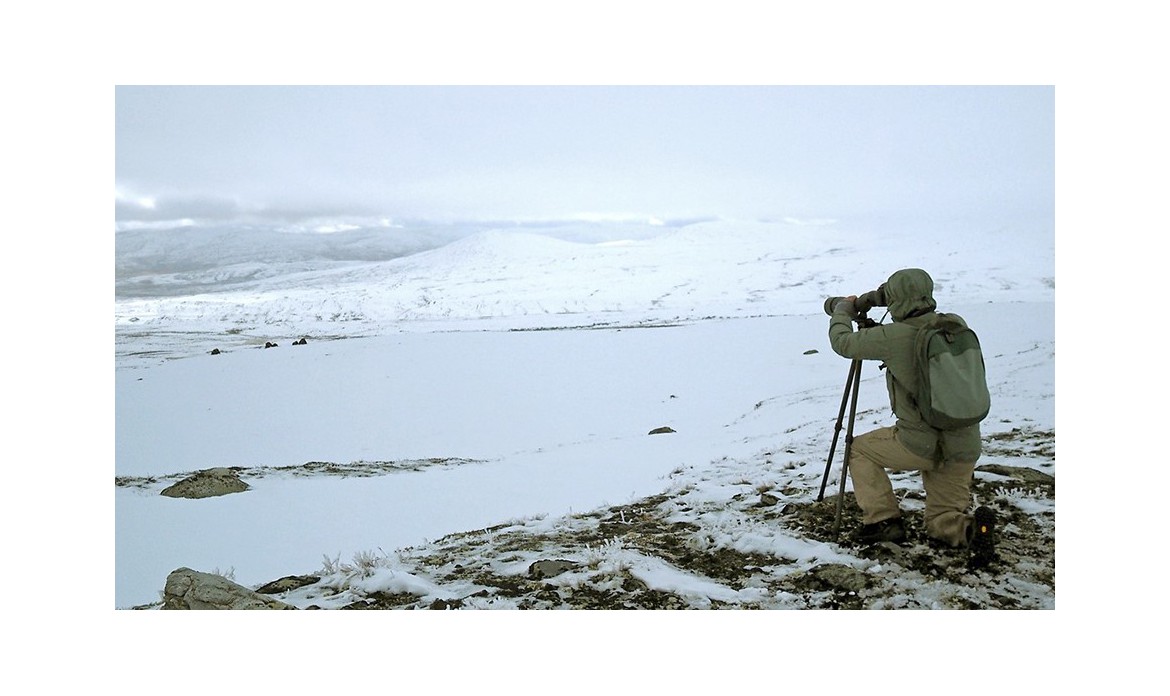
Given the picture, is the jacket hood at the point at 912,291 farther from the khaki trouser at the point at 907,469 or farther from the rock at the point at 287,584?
the rock at the point at 287,584

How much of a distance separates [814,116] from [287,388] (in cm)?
444

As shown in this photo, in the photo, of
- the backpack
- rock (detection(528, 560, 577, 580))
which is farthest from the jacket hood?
rock (detection(528, 560, 577, 580))

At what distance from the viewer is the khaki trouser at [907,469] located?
485 centimetres

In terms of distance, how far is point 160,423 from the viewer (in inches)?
241

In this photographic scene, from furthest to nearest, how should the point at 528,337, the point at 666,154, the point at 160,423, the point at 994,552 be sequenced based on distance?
1. the point at 528,337
2. the point at 666,154
3. the point at 160,423
4. the point at 994,552

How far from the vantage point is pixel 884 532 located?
505cm

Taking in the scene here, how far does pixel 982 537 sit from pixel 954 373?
3.13ft

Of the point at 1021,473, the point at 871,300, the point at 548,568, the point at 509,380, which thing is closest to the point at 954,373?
the point at 871,300

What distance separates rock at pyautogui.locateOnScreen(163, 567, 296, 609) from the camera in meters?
5.13

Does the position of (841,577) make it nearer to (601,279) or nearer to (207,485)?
(601,279)

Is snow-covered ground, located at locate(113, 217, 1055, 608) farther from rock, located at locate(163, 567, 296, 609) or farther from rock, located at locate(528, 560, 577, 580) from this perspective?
rock, located at locate(528, 560, 577, 580)
